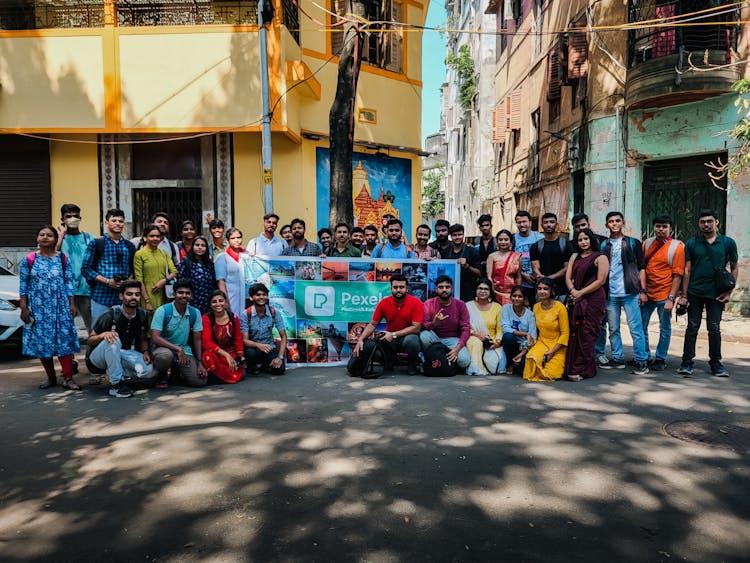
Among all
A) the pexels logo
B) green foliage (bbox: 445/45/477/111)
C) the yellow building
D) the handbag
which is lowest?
the pexels logo

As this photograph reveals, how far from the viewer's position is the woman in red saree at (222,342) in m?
6.67

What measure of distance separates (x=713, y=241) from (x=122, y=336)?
6.68m

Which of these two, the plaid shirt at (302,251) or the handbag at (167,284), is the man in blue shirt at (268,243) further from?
the handbag at (167,284)

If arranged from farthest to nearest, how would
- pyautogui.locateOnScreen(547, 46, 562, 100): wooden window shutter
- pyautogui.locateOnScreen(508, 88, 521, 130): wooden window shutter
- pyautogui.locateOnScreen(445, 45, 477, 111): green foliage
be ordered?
pyautogui.locateOnScreen(445, 45, 477, 111): green foliage < pyautogui.locateOnScreen(508, 88, 521, 130): wooden window shutter < pyautogui.locateOnScreen(547, 46, 562, 100): wooden window shutter

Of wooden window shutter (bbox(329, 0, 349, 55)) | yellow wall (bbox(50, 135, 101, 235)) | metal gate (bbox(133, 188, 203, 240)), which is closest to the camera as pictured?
yellow wall (bbox(50, 135, 101, 235))

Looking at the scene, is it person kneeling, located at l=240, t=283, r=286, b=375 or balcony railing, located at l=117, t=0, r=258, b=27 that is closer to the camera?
person kneeling, located at l=240, t=283, r=286, b=375

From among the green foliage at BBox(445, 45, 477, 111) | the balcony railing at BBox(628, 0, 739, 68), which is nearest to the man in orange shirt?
the balcony railing at BBox(628, 0, 739, 68)

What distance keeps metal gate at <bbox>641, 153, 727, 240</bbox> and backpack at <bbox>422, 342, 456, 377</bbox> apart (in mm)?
9141

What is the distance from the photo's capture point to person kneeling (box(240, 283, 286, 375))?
23.6 feet

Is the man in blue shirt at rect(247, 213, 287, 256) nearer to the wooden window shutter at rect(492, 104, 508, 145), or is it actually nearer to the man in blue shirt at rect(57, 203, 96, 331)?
the man in blue shirt at rect(57, 203, 96, 331)

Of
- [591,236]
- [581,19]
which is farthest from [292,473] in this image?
[581,19]

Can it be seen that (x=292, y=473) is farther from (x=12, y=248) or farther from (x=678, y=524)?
(x=12, y=248)

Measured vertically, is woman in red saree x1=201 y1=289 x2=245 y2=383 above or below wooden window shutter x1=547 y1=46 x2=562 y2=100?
below

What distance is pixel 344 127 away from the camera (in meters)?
9.92
